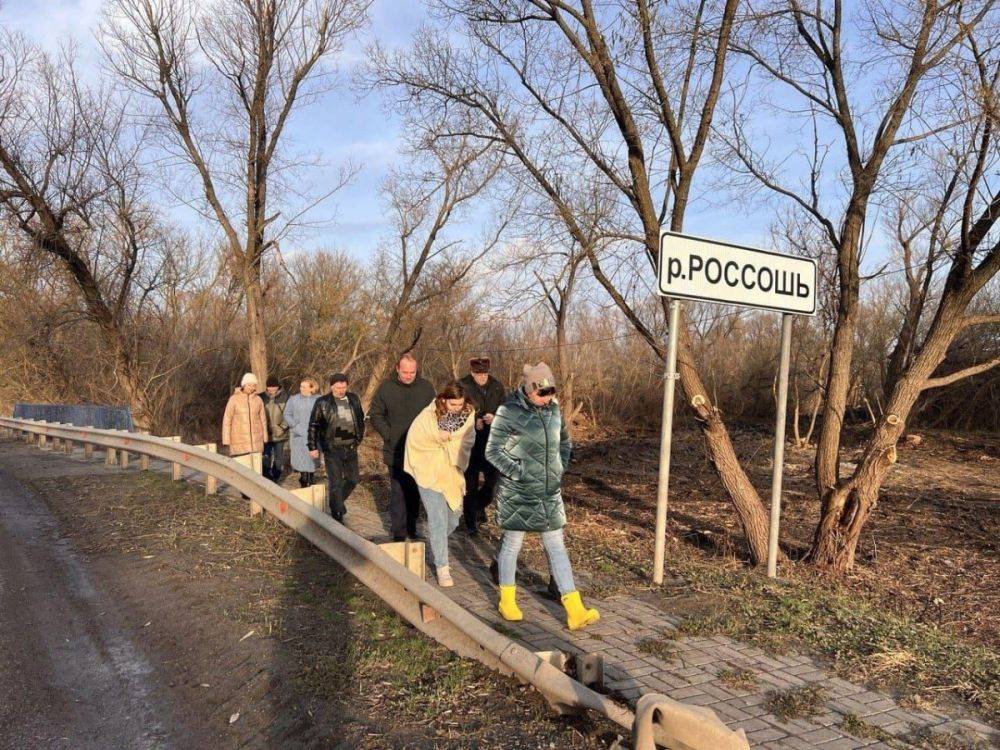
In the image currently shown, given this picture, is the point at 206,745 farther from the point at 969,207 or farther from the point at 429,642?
the point at 969,207

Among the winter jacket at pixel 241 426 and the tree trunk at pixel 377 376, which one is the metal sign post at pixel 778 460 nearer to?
the winter jacket at pixel 241 426

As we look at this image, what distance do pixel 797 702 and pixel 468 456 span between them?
10.7 feet

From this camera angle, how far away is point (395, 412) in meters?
7.92

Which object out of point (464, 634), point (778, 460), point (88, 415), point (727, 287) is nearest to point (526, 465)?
point (464, 634)

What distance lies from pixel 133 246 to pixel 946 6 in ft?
64.5

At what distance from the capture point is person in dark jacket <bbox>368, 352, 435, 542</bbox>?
7652 millimetres

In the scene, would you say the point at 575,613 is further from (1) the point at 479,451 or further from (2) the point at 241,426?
(2) the point at 241,426

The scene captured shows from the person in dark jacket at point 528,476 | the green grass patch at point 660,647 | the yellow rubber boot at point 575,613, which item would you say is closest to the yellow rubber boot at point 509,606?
the person in dark jacket at point 528,476

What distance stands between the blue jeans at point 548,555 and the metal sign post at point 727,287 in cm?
133

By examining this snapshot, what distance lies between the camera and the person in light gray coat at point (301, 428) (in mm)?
10055

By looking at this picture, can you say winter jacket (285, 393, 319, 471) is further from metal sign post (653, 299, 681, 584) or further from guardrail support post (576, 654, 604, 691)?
guardrail support post (576, 654, 604, 691)

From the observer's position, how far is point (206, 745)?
3.91 m

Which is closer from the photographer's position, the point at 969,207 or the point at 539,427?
the point at 539,427

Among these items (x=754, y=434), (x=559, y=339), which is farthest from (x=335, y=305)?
(x=754, y=434)
